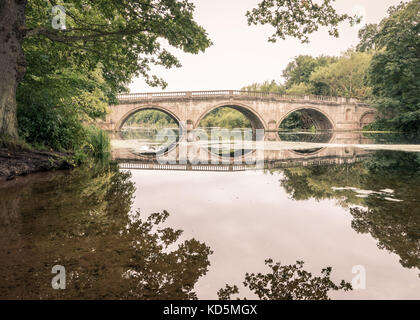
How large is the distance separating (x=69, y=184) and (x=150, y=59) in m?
4.32

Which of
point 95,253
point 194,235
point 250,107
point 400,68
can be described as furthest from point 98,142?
point 400,68

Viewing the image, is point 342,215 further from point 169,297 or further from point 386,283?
point 169,297

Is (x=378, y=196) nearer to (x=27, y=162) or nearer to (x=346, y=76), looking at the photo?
(x=27, y=162)

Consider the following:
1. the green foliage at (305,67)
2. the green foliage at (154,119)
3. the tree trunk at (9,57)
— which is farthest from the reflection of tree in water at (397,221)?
the green foliage at (154,119)

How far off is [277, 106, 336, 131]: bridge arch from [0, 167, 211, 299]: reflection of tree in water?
1232 inches

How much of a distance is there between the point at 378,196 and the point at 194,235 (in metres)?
2.87

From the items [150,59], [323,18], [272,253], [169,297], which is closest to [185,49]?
[150,59]

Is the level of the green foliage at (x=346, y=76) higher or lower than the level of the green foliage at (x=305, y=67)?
lower

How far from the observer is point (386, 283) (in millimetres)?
1717

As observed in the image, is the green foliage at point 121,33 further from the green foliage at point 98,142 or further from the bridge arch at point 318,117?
the bridge arch at point 318,117

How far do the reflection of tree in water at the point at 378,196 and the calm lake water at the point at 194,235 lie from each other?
2cm

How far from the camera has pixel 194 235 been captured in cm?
250

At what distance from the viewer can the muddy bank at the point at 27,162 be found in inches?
191

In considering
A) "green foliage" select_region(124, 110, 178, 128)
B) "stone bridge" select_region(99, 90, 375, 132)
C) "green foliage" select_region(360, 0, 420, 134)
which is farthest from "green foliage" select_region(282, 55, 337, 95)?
"green foliage" select_region(124, 110, 178, 128)
